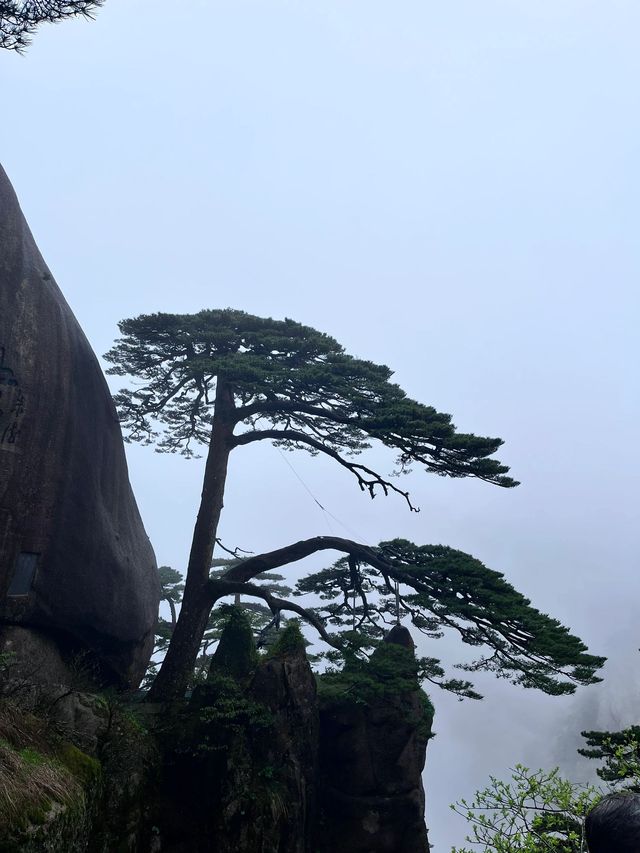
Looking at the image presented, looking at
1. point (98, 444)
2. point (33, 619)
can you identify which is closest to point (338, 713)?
point (33, 619)

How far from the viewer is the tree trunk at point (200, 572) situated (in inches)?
623

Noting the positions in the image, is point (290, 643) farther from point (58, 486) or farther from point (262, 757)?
point (58, 486)

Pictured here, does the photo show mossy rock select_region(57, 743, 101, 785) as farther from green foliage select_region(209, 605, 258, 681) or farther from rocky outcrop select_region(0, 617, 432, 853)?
green foliage select_region(209, 605, 258, 681)

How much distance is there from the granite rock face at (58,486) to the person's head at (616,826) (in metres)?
12.4

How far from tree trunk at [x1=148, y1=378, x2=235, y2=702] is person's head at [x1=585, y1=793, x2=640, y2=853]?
13027 millimetres

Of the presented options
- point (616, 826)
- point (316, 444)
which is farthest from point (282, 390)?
point (616, 826)

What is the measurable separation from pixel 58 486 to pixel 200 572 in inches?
181

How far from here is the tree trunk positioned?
15812mm

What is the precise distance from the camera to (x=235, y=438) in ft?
61.0

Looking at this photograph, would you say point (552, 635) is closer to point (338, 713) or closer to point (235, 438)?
point (338, 713)

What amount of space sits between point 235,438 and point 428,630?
7195mm

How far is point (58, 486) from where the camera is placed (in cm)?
1434

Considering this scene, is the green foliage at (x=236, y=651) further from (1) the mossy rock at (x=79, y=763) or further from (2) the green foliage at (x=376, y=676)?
(1) the mossy rock at (x=79, y=763)

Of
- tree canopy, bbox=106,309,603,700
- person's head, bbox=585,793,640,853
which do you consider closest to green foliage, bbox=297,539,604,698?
tree canopy, bbox=106,309,603,700
